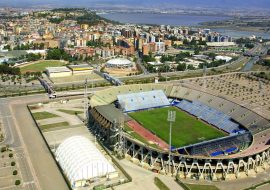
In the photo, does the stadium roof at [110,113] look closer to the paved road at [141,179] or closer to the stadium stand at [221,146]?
the paved road at [141,179]

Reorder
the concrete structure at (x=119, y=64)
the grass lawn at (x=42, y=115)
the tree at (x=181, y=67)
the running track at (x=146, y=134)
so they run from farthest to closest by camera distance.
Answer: the tree at (x=181, y=67), the concrete structure at (x=119, y=64), the grass lawn at (x=42, y=115), the running track at (x=146, y=134)

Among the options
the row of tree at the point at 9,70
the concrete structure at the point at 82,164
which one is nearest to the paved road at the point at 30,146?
the concrete structure at the point at 82,164

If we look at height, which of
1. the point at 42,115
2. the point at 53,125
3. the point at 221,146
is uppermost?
the point at 221,146

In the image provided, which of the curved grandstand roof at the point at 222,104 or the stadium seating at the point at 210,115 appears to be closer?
the curved grandstand roof at the point at 222,104

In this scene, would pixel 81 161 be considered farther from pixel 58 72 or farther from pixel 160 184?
pixel 58 72

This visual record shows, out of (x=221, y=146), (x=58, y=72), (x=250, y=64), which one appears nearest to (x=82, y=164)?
(x=221, y=146)

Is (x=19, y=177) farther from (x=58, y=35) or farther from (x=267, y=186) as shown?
(x=58, y=35)
